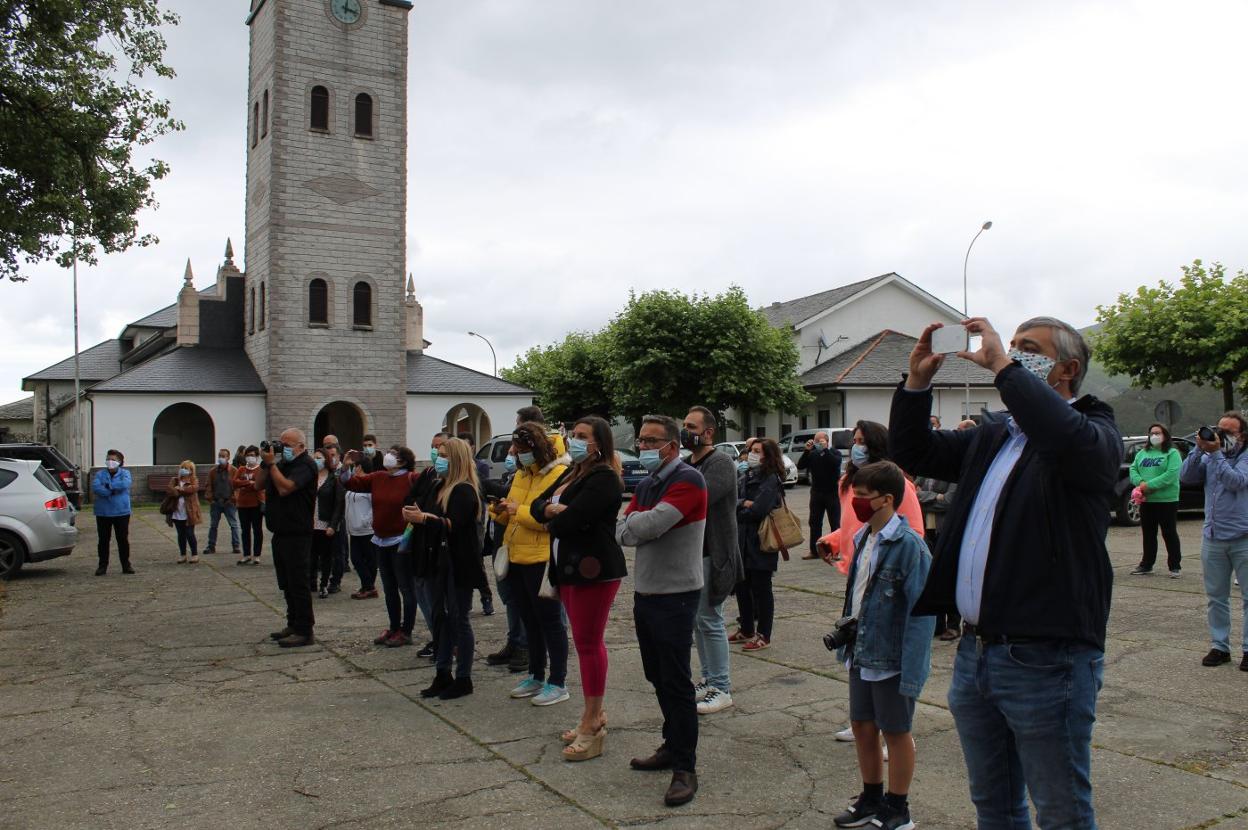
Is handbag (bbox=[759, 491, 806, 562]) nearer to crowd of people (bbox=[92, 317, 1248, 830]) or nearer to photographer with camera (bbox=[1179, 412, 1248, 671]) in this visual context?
crowd of people (bbox=[92, 317, 1248, 830])

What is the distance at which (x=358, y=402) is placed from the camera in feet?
112

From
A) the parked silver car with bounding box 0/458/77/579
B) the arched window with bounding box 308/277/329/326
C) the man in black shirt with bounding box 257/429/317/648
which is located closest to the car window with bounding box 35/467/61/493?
the parked silver car with bounding box 0/458/77/579

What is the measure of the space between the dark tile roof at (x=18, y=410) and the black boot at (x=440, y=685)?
232ft

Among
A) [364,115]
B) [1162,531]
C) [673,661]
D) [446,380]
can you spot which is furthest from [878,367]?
[673,661]

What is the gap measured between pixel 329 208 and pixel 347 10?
22.6 feet

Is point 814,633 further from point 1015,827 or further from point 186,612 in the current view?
point 186,612

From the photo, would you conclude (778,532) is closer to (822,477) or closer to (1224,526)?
(1224,526)

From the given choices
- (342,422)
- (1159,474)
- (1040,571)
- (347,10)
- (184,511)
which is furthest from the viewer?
(342,422)

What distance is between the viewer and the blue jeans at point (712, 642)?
621cm

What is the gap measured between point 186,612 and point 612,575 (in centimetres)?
680

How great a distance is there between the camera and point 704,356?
39344mm

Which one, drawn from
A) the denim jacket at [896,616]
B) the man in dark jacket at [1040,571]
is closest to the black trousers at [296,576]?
the denim jacket at [896,616]

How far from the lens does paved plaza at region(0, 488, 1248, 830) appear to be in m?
4.53

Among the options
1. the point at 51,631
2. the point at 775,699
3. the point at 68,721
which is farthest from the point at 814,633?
the point at 51,631
